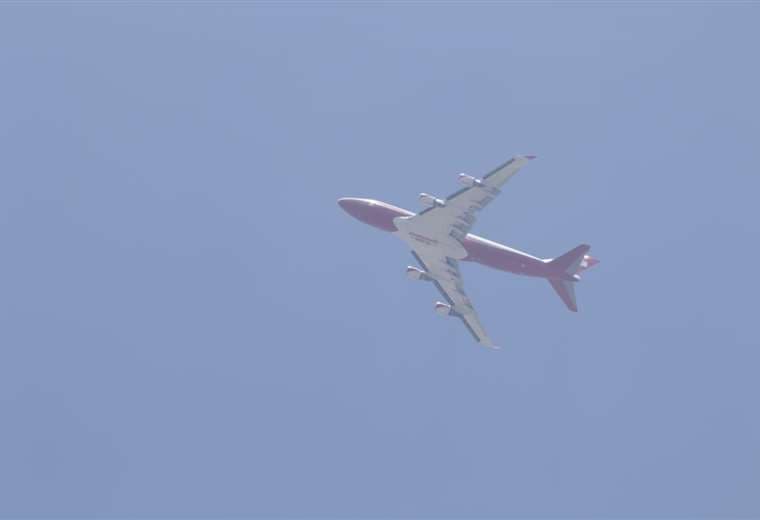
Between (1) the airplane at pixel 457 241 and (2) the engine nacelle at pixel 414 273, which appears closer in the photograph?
(1) the airplane at pixel 457 241

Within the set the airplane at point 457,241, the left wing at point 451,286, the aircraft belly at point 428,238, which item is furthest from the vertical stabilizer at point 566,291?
the left wing at point 451,286

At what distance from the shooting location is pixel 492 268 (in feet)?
408

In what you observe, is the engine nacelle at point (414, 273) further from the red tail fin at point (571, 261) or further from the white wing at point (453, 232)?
the red tail fin at point (571, 261)

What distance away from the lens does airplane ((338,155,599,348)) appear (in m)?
119

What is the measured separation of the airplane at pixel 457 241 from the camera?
4678 inches

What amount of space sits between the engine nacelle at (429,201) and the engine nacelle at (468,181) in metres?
3.98

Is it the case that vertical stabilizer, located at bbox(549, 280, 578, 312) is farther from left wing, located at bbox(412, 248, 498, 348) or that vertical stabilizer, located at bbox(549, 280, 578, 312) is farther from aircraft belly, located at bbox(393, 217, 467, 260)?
left wing, located at bbox(412, 248, 498, 348)

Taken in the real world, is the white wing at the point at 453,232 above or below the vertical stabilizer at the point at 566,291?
above

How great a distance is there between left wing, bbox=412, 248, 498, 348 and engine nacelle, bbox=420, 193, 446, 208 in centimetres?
707

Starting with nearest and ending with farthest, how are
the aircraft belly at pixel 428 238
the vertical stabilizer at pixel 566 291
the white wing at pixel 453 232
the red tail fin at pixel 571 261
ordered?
the white wing at pixel 453 232, the red tail fin at pixel 571 261, the vertical stabilizer at pixel 566 291, the aircraft belly at pixel 428 238

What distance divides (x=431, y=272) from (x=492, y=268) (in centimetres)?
867

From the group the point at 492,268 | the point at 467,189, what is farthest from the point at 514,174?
the point at 492,268

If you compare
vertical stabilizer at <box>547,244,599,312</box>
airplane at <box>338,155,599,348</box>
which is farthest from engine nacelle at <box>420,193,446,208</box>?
vertical stabilizer at <box>547,244,599,312</box>

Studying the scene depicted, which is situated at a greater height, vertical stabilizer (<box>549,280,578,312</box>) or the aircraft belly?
the aircraft belly
